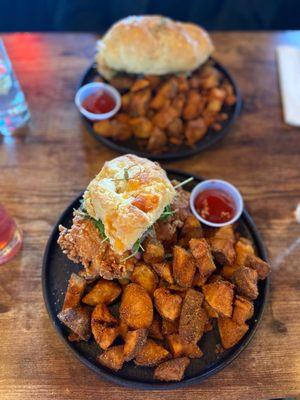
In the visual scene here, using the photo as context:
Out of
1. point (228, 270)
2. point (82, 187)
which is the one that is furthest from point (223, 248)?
point (82, 187)

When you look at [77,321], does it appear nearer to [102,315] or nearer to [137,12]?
[102,315]

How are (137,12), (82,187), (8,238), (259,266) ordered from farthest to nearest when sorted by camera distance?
1. (137,12)
2. (82,187)
3. (8,238)
4. (259,266)

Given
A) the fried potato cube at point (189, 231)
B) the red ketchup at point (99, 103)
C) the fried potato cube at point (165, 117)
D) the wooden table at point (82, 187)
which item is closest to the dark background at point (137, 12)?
the wooden table at point (82, 187)

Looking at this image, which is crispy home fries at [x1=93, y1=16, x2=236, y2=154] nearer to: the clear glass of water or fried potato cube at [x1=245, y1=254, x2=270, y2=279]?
the clear glass of water

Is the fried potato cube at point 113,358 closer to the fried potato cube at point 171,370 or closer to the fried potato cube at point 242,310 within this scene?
the fried potato cube at point 171,370

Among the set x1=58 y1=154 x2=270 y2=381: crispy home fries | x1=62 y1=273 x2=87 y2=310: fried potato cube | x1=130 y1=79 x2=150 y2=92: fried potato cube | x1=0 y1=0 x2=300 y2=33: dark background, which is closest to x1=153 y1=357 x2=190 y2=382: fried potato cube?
x1=58 y1=154 x2=270 y2=381: crispy home fries

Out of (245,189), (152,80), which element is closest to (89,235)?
(245,189)
